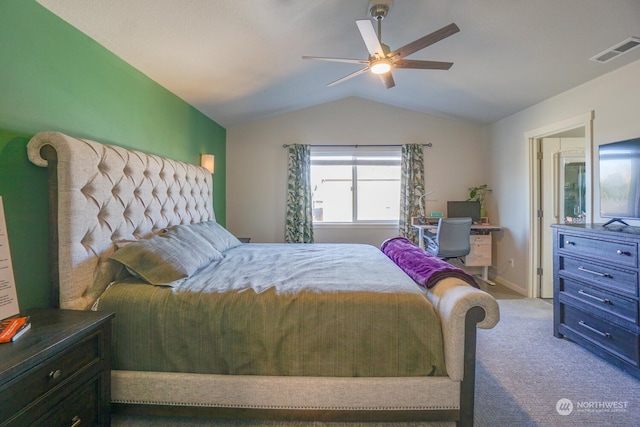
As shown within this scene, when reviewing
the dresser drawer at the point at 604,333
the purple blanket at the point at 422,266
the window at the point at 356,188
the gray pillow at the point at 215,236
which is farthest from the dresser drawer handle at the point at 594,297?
the gray pillow at the point at 215,236

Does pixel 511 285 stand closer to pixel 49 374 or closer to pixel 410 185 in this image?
pixel 410 185

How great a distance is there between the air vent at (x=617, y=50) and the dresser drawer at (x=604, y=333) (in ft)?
6.74

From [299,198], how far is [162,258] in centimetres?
281

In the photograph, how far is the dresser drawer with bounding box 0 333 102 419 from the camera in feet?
3.01

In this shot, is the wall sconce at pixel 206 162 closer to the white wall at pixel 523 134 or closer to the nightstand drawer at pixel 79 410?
the nightstand drawer at pixel 79 410

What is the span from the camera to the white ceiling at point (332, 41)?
1.87 meters

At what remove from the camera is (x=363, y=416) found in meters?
1.45

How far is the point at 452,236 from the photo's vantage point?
144 inches

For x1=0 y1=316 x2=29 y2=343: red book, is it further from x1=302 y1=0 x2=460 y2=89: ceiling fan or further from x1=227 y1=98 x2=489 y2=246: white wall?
x1=227 y1=98 x2=489 y2=246: white wall

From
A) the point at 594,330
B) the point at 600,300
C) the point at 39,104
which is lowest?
the point at 594,330

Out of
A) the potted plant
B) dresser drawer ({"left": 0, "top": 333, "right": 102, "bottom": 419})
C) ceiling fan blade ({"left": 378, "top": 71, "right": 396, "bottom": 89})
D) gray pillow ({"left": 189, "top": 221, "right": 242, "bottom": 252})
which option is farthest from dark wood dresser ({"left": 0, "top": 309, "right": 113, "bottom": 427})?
the potted plant

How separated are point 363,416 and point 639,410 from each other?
1.63 meters

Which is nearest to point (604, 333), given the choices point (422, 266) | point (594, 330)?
point (594, 330)

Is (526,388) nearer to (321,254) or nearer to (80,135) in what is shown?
(321,254)
